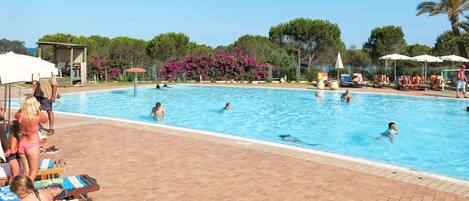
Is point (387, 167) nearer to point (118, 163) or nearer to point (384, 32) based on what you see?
point (118, 163)

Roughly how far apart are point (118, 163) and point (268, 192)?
8.46 feet

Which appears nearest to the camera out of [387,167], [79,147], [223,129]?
[387,167]

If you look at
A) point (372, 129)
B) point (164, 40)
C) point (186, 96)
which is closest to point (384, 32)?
point (164, 40)

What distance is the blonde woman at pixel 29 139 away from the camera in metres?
5.00

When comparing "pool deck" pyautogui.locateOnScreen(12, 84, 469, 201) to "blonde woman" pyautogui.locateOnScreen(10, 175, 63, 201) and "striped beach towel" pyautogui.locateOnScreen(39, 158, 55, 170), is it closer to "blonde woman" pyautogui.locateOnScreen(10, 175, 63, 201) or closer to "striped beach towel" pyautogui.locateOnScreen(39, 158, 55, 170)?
"striped beach towel" pyautogui.locateOnScreen(39, 158, 55, 170)

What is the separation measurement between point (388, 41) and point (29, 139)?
55747mm

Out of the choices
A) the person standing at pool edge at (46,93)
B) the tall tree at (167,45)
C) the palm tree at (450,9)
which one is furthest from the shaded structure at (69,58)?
the tall tree at (167,45)

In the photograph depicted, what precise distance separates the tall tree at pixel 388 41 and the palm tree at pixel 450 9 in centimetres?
2327

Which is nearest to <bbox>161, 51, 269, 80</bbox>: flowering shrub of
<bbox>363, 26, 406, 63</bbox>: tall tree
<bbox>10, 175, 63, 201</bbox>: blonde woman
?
<bbox>363, 26, 406, 63</bbox>: tall tree

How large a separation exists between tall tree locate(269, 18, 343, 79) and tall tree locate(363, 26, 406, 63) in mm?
5634

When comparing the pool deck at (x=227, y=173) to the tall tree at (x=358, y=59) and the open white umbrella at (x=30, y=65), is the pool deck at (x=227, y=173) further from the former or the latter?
the tall tree at (x=358, y=59)

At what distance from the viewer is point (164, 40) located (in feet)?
189

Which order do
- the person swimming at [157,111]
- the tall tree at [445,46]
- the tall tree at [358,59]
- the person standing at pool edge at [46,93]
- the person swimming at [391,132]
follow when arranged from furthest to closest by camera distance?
the tall tree at [358,59], the tall tree at [445,46], the person swimming at [157,111], the person swimming at [391,132], the person standing at pool edge at [46,93]

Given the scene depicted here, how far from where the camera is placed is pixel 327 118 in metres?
15.8
